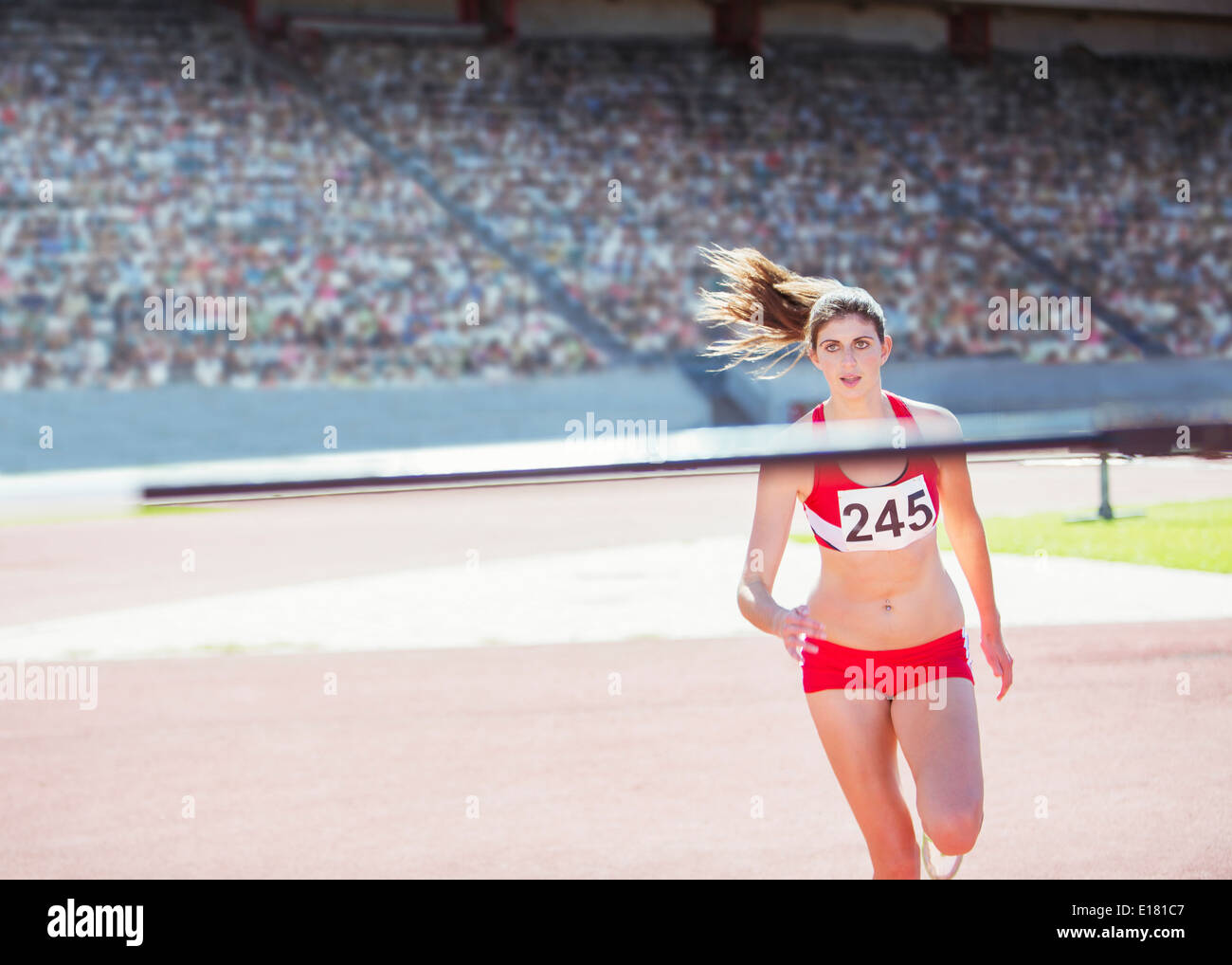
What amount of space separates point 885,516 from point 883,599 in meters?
0.25

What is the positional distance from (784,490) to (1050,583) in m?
8.13

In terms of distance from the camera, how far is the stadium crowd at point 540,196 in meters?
20.5

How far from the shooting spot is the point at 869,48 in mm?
28016

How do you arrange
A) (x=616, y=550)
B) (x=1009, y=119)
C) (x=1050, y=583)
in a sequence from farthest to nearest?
(x=1009, y=119) < (x=616, y=550) < (x=1050, y=583)

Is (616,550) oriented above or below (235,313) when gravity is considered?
below

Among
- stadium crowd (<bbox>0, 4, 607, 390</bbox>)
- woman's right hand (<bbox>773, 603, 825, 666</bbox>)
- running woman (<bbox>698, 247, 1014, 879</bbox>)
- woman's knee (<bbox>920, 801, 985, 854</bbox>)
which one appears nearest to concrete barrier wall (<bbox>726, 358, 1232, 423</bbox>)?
stadium crowd (<bbox>0, 4, 607, 390</bbox>)

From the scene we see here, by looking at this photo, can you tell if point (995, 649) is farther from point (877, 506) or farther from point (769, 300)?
point (769, 300)

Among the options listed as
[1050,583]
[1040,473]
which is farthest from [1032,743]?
[1040,473]

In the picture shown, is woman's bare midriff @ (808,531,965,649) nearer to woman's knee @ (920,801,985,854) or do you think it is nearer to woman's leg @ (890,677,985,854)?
woman's leg @ (890,677,985,854)

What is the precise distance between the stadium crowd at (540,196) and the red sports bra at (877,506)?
654 inches

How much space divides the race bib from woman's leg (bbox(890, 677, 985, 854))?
0.42 m

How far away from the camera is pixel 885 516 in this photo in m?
3.89

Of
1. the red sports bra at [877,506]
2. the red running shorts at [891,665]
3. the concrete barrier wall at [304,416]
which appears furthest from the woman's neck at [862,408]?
the concrete barrier wall at [304,416]
